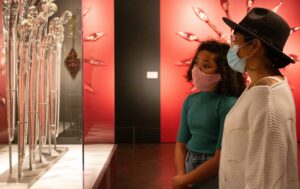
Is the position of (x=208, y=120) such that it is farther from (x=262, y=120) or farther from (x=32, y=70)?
(x=32, y=70)

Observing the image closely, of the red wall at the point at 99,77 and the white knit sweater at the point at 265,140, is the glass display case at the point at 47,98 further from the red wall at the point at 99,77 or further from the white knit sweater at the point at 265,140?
the white knit sweater at the point at 265,140

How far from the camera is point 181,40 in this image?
6363mm

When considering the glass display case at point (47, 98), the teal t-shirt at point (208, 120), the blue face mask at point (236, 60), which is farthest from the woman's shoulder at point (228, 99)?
the glass display case at point (47, 98)

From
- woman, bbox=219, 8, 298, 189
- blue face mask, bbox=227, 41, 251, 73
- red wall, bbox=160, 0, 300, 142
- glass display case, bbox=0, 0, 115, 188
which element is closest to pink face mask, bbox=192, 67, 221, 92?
blue face mask, bbox=227, 41, 251, 73

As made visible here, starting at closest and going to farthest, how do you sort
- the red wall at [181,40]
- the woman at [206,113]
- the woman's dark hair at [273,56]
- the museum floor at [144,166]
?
the woman's dark hair at [273,56] → the woman at [206,113] → the museum floor at [144,166] → the red wall at [181,40]

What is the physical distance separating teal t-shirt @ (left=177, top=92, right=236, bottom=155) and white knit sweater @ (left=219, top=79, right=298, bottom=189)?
409 millimetres

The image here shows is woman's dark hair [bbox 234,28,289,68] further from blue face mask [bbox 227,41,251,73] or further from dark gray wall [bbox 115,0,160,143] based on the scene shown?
dark gray wall [bbox 115,0,160,143]

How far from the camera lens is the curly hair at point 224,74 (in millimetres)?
1767

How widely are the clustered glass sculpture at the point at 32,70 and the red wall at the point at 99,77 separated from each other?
29cm

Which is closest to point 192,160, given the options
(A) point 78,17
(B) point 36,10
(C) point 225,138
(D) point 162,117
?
(C) point 225,138

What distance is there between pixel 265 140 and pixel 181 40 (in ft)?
17.3

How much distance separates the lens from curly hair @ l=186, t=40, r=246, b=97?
1.77m

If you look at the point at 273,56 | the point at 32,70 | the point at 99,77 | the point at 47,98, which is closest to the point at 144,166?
the point at 99,77

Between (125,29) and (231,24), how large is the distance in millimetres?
5030
